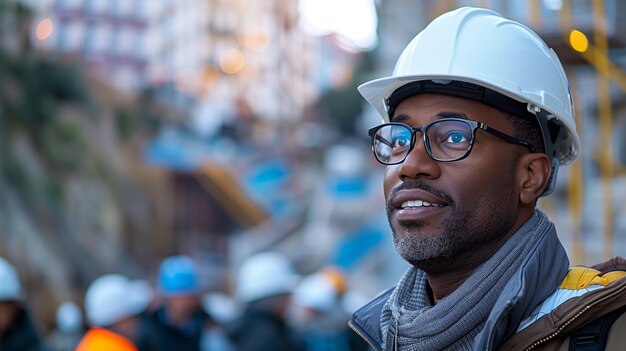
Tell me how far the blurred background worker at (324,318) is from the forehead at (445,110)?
4.88 m

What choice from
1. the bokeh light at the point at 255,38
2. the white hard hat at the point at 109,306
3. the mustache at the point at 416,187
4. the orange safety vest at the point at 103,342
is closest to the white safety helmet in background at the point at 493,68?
the mustache at the point at 416,187

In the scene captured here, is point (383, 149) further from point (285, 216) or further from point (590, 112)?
point (285, 216)

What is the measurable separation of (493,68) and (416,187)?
334 mm

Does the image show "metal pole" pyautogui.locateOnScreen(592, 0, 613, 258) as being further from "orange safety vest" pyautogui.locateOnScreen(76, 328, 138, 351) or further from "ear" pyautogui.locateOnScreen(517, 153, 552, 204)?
"ear" pyautogui.locateOnScreen(517, 153, 552, 204)

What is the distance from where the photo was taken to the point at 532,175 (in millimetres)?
1986

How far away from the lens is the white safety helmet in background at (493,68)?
6.37ft

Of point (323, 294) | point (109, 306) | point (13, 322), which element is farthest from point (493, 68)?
point (323, 294)

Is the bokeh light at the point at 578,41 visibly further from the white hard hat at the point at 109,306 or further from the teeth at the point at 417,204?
the teeth at the point at 417,204

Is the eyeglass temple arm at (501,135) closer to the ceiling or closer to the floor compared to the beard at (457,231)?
closer to the ceiling

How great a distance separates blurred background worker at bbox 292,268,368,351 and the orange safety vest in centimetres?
224

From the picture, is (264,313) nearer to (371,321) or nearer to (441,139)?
(371,321)

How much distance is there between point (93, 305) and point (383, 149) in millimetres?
3480

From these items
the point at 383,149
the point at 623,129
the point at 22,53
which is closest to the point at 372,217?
the point at 22,53

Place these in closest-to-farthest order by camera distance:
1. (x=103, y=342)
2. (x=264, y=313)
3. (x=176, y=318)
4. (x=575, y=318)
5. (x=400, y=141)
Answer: (x=575, y=318) < (x=400, y=141) < (x=103, y=342) < (x=264, y=313) < (x=176, y=318)
